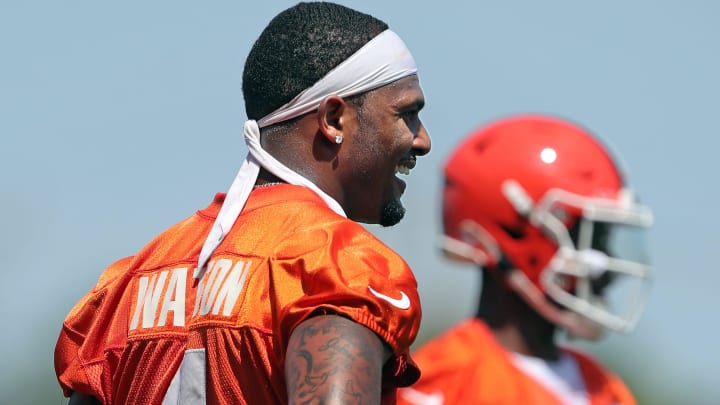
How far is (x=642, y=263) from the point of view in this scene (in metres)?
5.63

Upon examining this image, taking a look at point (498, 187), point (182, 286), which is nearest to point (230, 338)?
point (182, 286)

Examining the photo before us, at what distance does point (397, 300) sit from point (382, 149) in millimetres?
758

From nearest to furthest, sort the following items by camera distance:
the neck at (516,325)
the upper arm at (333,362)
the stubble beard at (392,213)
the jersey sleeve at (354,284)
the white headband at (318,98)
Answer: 1. the upper arm at (333,362)
2. the jersey sleeve at (354,284)
3. the white headband at (318,98)
4. the stubble beard at (392,213)
5. the neck at (516,325)

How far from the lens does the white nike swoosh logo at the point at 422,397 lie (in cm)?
539

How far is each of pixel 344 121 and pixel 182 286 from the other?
2.30 feet

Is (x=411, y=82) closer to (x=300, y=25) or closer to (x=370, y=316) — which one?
(x=300, y=25)

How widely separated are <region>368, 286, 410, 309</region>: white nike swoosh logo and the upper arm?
101 mm

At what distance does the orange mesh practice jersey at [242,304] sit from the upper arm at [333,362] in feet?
0.13

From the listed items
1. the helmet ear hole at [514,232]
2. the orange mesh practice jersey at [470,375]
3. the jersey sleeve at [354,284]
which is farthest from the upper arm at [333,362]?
the helmet ear hole at [514,232]

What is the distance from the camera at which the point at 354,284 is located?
4680 millimetres

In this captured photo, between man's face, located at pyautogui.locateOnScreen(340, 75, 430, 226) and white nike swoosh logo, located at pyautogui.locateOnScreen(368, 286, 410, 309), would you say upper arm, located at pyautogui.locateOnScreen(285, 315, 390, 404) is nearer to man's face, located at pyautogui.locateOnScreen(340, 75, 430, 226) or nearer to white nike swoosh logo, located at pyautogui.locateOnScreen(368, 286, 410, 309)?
white nike swoosh logo, located at pyautogui.locateOnScreen(368, 286, 410, 309)

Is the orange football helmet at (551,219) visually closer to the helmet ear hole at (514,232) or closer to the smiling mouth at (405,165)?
the helmet ear hole at (514,232)

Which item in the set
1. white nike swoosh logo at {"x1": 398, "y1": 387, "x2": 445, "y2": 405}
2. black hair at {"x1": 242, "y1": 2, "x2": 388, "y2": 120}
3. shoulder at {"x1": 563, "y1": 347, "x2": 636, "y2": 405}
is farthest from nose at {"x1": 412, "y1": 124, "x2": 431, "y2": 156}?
shoulder at {"x1": 563, "y1": 347, "x2": 636, "y2": 405}

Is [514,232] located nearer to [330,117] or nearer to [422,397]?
[422,397]
